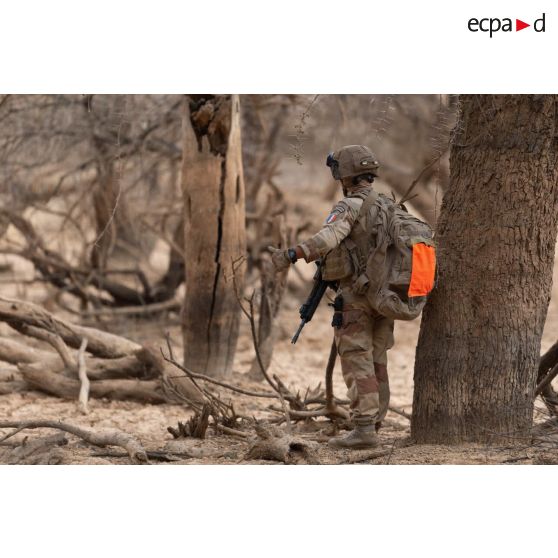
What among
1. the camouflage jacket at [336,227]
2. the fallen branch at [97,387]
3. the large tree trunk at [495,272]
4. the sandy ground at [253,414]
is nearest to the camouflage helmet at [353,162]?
the camouflage jacket at [336,227]

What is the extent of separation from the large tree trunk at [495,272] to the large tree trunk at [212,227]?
2.90 metres

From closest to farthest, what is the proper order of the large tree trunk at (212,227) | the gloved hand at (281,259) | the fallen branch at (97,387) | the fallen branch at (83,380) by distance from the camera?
the gloved hand at (281,259) → the fallen branch at (83,380) → the fallen branch at (97,387) → the large tree trunk at (212,227)

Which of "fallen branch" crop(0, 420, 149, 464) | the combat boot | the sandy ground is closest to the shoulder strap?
the combat boot

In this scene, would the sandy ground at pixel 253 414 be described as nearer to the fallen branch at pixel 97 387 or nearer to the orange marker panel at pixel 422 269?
the fallen branch at pixel 97 387

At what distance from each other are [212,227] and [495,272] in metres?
3.47

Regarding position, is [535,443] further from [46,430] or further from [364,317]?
[46,430]

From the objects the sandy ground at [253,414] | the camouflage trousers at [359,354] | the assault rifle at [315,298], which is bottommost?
the sandy ground at [253,414]

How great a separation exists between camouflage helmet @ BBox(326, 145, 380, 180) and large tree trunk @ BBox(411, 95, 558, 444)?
20.4 inches

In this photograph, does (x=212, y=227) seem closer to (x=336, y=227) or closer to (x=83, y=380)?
(x=83, y=380)

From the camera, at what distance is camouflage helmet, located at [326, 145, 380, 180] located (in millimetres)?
5539

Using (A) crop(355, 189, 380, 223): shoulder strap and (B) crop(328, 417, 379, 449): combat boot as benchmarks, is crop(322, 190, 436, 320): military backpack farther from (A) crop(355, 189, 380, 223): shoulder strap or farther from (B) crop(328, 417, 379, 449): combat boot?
(B) crop(328, 417, 379, 449): combat boot

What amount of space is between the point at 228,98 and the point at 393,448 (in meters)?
3.75

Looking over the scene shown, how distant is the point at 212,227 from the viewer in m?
8.27

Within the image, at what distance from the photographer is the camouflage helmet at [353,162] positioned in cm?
554
